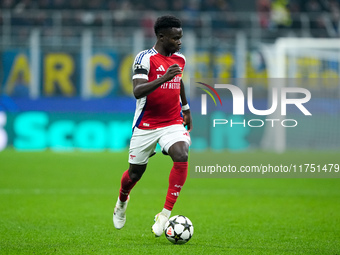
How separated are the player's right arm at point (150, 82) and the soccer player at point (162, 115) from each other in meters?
0.01

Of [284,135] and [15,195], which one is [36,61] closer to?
[284,135]

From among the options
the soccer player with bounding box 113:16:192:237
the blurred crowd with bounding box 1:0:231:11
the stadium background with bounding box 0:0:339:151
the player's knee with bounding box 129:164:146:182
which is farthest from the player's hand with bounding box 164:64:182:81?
the blurred crowd with bounding box 1:0:231:11

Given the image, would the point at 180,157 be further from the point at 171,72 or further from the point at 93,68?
the point at 93,68

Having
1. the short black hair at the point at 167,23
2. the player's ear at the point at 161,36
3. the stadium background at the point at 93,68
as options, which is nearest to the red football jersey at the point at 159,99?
the player's ear at the point at 161,36

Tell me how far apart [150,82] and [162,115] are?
589 millimetres

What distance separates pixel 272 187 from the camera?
1207 centimetres

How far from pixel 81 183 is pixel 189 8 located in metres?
12.6

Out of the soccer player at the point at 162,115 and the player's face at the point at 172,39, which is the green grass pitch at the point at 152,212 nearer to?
the soccer player at the point at 162,115

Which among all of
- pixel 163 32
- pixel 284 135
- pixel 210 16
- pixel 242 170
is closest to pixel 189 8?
pixel 210 16

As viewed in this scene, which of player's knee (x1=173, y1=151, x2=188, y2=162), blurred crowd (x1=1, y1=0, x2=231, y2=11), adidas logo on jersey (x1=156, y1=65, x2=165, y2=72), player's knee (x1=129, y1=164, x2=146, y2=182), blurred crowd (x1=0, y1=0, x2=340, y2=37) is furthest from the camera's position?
blurred crowd (x1=1, y1=0, x2=231, y2=11)

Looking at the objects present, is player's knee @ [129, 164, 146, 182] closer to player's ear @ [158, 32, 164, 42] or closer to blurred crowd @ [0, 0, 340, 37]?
player's ear @ [158, 32, 164, 42]

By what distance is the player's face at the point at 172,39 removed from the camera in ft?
21.2

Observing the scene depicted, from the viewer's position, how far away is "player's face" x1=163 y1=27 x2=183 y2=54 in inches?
254

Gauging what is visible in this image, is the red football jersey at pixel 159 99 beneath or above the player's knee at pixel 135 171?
above
